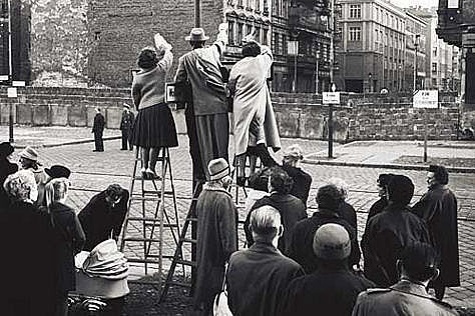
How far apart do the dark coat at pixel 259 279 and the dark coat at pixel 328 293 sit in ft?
1.20

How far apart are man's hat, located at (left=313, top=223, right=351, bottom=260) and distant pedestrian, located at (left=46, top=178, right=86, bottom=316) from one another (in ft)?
7.80

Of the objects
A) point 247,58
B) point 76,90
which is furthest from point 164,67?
point 76,90

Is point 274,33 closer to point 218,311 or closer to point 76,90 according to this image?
point 76,90

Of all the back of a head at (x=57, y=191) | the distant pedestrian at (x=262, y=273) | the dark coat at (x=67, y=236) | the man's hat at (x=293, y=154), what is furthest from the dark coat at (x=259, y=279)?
the man's hat at (x=293, y=154)

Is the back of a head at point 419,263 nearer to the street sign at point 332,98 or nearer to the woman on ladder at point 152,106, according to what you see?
the woman on ladder at point 152,106

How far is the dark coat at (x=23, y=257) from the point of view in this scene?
6.46 m

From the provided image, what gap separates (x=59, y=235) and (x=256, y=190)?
2.51 meters

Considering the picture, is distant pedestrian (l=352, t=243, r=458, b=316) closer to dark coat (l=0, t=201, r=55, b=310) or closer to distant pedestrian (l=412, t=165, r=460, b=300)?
dark coat (l=0, t=201, r=55, b=310)

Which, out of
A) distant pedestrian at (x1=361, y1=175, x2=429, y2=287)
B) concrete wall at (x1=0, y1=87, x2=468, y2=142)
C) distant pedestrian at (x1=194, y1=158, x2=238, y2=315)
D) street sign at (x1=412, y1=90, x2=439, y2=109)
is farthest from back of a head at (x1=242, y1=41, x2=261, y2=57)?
concrete wall at (x1=0, y1=87, x2=468, y2=142)

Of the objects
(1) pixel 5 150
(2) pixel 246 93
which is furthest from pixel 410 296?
(1) pixel 5 150

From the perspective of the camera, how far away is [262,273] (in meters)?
5.88

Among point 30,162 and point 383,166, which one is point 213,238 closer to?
point 30,162

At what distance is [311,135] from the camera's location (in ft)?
122

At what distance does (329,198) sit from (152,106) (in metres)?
3.64
